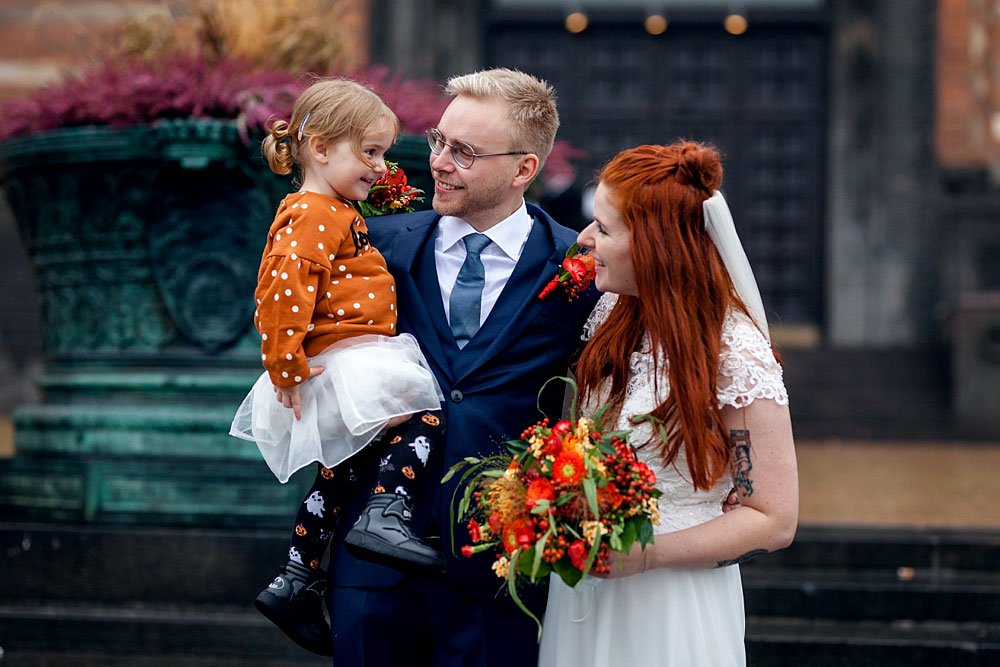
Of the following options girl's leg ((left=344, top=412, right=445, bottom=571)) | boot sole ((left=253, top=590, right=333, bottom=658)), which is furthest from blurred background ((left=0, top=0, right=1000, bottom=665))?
girl's leg ((left=344, top=412, right=445, bottom=571))

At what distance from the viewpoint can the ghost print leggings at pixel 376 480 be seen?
251 centimetres

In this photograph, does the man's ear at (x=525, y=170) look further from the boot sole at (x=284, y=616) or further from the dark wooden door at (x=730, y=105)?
the dark wooden door at (x=730, y=105)

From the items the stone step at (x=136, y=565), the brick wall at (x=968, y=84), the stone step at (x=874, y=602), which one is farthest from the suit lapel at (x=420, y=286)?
the brick wall at (x=968, y=84)

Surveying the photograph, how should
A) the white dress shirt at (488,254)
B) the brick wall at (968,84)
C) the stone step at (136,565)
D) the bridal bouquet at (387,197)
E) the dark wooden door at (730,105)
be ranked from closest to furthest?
the white dress shirt at (488,254) < the bridal bouquet at (387,197) < the stone step at (136,565) < the brick wall at (968,84) < the dark wooden door at (730,105)

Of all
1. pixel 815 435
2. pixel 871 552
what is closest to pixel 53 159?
pixel 871 552

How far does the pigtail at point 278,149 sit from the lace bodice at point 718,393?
902 millimetres

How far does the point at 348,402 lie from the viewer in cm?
248

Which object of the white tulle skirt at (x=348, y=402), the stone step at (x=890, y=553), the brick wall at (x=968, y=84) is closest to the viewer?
the white tulle skirt at (x=348, y=402)

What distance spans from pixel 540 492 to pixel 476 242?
78cm

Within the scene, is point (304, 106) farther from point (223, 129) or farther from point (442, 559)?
point (223, 129)

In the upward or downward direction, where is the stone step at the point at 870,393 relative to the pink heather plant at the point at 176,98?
downward

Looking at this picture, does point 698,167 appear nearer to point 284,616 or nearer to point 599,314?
point 599,314

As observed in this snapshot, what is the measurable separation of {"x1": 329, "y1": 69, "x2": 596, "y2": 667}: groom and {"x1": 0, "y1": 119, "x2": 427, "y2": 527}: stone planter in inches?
75.8

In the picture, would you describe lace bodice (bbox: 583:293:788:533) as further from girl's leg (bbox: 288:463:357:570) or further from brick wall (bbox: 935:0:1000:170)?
brick wall (bbox: 935:0:1000:170)
